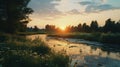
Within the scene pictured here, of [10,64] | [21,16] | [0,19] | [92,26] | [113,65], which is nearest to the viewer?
[10,64]

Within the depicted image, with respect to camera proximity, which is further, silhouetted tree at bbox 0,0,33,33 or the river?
silhouetted tree at bbox 0,0,33,33

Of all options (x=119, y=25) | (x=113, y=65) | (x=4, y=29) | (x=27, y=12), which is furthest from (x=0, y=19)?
(x=119, y=25)

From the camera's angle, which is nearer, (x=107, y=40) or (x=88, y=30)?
(x=107, y=40)

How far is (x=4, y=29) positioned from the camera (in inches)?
1587

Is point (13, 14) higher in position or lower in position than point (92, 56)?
higher

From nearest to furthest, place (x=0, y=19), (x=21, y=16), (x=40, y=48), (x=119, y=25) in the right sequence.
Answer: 1. (x=40, y=48)
2. (x=0, y=19)
3. (x=21, y=16)
4. (x=119, y=25)

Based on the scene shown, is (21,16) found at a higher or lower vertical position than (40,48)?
higher

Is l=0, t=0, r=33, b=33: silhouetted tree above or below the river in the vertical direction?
above

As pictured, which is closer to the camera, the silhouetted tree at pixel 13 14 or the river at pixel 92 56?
the river at pixel 92 56

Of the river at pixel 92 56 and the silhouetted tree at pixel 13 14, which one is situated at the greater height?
the silhouetted tree at pixel 13 14

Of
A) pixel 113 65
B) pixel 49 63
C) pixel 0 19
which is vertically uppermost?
pixel 0 19

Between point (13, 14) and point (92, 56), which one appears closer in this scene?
point (92, 56)

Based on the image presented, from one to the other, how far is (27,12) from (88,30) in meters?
88.1

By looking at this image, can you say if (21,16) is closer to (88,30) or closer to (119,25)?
(119,25)
